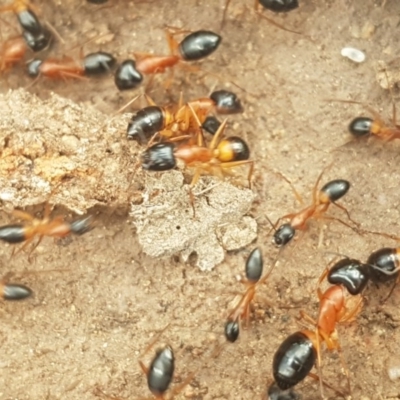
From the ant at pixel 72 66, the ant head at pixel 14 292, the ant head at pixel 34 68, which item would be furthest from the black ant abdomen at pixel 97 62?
the ant head at pixel 14 292

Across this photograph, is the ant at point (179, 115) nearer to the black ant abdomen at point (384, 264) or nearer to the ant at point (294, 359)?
the black ant abdomen at point (384, 264)

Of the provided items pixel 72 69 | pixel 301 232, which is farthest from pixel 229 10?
pixel 301 232

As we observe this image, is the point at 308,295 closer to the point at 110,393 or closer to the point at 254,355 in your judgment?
the point at 254,355

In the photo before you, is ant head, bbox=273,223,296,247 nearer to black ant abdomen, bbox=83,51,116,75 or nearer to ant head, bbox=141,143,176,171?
ant head, bbox=141,143,176,171

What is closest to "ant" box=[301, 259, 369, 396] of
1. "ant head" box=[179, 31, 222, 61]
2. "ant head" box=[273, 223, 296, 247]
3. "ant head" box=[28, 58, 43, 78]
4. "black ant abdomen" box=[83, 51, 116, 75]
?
"ant head" box=[273, 223, 296, 247]

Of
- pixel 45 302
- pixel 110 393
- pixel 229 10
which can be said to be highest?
pixel 229 10

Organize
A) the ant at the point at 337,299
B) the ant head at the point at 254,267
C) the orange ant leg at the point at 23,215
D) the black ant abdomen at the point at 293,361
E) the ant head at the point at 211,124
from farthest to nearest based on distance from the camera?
the ant head at the point at 211,124 < the orange ant leg at the point at 23,215 < the ant head at the point at 254,267 < the ant at the point at 337,299 < the black ant abdomen at the point at 293,361
